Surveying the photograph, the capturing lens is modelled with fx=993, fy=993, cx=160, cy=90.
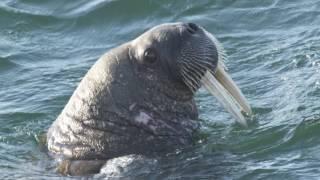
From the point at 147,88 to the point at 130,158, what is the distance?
29.6 inches

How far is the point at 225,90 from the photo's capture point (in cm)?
1002

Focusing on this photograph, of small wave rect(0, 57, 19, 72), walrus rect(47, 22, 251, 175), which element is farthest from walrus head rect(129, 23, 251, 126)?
small wave rect(0, 57, 19, 72)

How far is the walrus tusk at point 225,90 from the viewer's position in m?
9.92

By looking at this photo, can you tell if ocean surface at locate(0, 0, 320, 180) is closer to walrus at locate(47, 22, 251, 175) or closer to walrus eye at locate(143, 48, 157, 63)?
walrus at locate(47, 22, 251, 175)

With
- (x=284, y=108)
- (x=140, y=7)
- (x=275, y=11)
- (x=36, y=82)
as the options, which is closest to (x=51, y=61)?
(x=36, y=82)

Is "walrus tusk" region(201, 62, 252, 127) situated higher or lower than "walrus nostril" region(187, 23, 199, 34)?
lower

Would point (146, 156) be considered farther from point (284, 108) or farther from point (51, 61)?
point (51, 61)

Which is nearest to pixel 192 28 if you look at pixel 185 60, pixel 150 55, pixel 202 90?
pixel 185 60

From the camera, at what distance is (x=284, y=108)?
11500 millimetres

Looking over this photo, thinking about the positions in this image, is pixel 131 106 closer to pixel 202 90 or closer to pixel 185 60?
pixel 185 60

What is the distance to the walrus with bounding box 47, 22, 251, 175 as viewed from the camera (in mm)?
9828

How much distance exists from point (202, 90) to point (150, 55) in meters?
2.97

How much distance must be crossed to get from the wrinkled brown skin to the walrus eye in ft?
0.13

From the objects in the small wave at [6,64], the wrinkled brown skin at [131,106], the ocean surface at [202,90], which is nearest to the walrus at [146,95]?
the wrinkled brown skin at [131,106]
